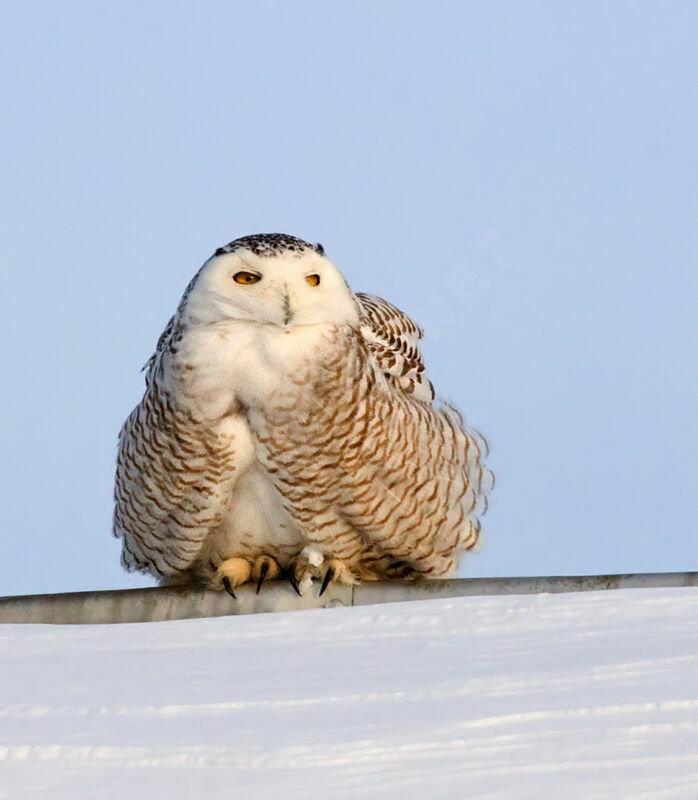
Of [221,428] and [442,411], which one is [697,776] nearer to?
[221,428]

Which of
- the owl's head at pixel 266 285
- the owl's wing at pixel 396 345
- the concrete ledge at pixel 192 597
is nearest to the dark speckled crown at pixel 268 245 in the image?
the owl's head at pixel 266 285

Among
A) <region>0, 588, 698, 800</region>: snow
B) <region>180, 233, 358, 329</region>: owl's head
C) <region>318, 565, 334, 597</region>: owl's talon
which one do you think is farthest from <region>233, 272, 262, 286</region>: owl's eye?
<region>0, 588, 698, 800</region>: snow

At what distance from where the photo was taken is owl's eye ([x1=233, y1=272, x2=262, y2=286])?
2953mm

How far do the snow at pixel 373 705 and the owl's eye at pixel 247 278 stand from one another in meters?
1.16

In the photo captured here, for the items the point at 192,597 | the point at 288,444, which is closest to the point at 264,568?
the point at 288,444

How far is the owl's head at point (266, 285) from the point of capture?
9.68 ft

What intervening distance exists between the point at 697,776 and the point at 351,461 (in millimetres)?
2110

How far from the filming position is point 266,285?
2.95 meters

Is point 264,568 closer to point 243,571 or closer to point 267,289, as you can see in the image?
point 243,571

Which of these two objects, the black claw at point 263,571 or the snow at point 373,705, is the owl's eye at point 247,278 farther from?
the snow at point 373,705

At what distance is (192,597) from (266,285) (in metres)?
0.70

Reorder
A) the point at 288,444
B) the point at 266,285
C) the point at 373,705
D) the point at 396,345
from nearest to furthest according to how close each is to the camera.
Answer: the point at 373,705 < the point at 266,285 < the point at 288,444 < the point at 396,345

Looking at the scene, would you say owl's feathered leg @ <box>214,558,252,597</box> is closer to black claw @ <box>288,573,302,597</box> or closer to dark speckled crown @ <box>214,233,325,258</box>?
black claw @ <box>288,573,302,597</box>

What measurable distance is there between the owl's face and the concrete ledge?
2.03 ft
